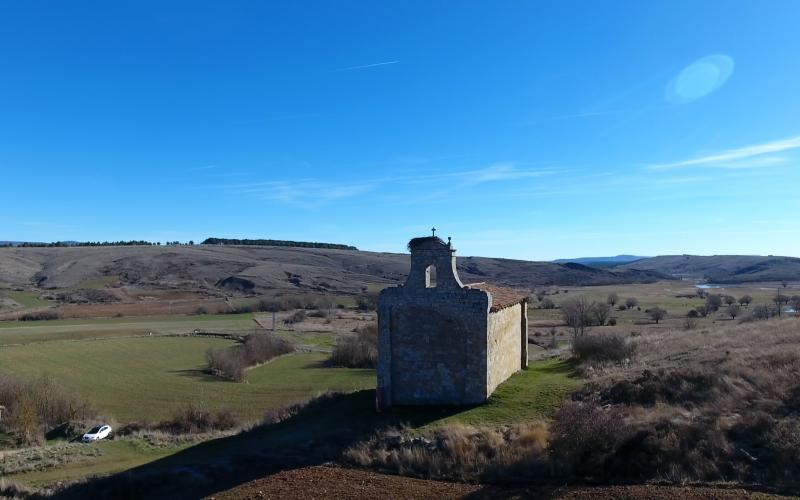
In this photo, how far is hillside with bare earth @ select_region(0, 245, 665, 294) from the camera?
10812 cm

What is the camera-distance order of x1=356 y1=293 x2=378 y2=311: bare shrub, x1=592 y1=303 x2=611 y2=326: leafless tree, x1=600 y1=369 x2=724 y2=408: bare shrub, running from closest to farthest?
x1=600 y1=369 x2=724 y2=408: bare shrub < x1=592 y1=303 x2=611 y2=326: leafless tree < x1=356 y1=293 x2=378 y2=311: bare shrub

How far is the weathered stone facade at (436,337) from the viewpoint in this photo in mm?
17672

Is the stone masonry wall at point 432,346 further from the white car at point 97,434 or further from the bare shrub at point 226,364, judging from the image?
the bare shrub at point 226,364

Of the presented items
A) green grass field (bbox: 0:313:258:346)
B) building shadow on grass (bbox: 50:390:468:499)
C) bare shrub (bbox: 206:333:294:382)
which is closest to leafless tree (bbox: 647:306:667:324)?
bare shrub (bbox: 206:333:294:382)

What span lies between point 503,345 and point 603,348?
19.5 feet

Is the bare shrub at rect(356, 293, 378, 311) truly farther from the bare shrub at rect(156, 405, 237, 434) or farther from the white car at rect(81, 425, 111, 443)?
the white car at rect(81, 425, 111, 443)

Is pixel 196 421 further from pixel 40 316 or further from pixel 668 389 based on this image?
pixel 40 316

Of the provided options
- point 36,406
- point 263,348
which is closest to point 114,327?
point 263,348

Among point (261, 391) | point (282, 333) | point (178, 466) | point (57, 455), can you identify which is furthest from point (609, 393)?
point (282, 333)

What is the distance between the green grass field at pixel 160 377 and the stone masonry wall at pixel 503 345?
13191 millimetres

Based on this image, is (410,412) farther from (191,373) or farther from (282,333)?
(282,333)

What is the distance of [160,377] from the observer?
40031mm

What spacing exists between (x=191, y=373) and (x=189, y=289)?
210 ft

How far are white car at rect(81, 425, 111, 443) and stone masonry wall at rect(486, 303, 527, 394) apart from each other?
16.9m
